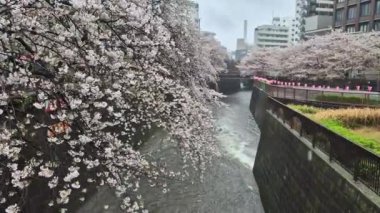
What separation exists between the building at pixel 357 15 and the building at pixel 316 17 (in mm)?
9943

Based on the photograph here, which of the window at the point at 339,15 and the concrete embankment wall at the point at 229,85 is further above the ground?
the window at the point at 339,15

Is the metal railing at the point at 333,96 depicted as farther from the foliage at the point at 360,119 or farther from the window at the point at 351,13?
the window at the point at 351,13

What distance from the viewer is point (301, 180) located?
11.7 metres

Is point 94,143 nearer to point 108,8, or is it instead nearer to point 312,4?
point 108,8

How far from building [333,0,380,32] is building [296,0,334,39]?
994cm

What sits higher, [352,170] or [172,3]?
[172,3]

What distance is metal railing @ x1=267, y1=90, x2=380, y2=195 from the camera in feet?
24.6

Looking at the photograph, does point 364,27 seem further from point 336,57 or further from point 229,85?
point 229,85

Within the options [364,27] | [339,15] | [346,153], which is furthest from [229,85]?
[346,153]

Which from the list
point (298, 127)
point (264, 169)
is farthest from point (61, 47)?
point (264, 169)

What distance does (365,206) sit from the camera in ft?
23.4

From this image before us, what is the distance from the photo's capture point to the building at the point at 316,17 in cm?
8997

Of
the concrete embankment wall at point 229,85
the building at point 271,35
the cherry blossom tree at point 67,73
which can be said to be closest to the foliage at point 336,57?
the concrete embankment wall at point 229,85

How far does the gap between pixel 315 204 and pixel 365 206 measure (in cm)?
289
